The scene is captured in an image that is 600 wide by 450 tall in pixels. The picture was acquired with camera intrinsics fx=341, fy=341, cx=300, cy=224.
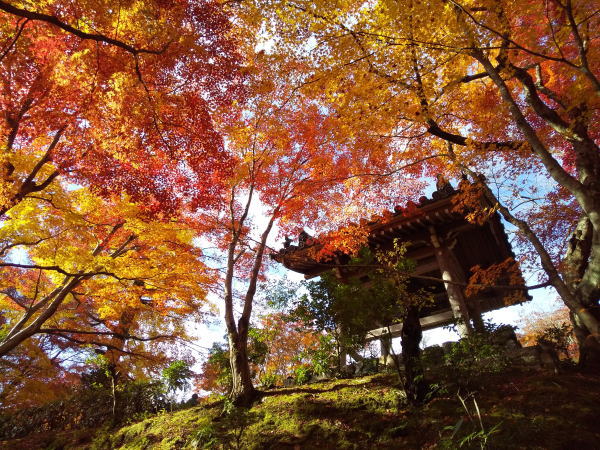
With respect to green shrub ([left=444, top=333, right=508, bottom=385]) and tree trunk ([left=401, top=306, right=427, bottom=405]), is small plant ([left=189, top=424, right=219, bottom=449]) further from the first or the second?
green shrub ([left=444, top=333, right=508, bottom=385])

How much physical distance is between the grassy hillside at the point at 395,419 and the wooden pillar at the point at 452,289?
1463 millimetres

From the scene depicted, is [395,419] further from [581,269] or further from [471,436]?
[581,269]

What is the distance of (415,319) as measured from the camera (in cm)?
714

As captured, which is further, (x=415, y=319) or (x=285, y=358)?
(x=285, y=358)

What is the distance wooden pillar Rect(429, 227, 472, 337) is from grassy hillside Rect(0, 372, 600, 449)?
1.46 m

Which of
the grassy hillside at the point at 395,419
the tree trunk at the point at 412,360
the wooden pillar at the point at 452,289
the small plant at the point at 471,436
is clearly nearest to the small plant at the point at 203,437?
the grassy hillside at the point at 395,419

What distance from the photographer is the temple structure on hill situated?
335 inches

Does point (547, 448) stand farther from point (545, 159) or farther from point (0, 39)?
point (0, 39)

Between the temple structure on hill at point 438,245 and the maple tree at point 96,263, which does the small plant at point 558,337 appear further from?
the maple tree at point 96,263

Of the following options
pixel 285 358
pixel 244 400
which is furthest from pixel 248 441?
pixel 285 358

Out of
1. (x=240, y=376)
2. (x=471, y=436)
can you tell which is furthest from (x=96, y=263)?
(x=471, y=436)

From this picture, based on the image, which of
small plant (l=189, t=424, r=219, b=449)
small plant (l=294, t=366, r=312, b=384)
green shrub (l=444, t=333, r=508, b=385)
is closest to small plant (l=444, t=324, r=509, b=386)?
green shrub (l=444, t=333, r=508, b=385)

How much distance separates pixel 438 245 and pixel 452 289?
4.30 ft

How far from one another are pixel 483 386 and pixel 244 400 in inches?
198
